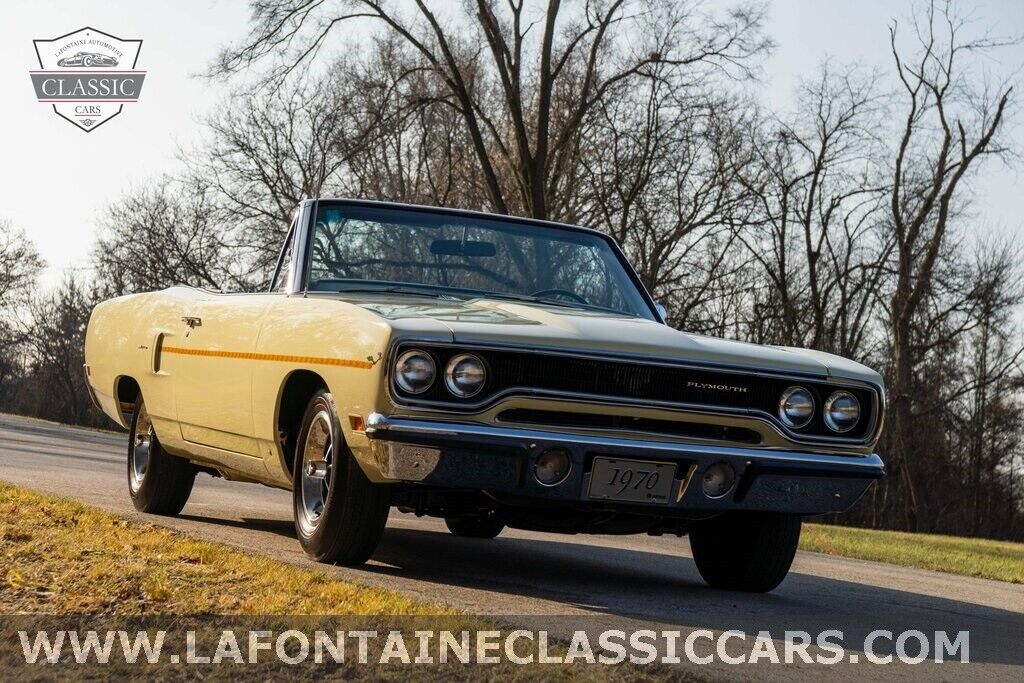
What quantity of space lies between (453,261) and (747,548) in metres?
1.98

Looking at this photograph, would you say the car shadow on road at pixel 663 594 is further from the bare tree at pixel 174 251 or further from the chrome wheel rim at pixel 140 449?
the bare tree at pixel 174 251

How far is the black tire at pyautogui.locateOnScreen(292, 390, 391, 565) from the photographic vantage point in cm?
570

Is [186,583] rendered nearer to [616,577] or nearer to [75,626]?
[75,626]

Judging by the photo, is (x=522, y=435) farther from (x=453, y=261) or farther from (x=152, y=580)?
(x=453, y=261)

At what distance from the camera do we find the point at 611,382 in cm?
554

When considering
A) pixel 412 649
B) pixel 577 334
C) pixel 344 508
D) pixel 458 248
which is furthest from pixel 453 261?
pixel 412 649

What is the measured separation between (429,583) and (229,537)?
170 cm

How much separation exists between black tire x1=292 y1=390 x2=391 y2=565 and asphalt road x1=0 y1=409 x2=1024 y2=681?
0.08m

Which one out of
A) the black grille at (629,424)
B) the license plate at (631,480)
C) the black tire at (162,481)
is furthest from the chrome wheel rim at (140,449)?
the license plate at (631,480)

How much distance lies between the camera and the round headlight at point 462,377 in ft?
17.6

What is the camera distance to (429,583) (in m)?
5.72

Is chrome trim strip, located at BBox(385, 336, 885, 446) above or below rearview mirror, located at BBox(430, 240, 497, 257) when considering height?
below

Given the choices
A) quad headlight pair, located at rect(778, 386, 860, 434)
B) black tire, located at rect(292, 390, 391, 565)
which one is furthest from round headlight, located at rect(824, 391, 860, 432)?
black tire, located at rect(292, 390, 391, 565)

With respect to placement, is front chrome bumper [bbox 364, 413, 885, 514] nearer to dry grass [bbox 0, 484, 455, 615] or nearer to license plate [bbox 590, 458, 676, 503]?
license plate [bbox 590, 458, 676, 503]
